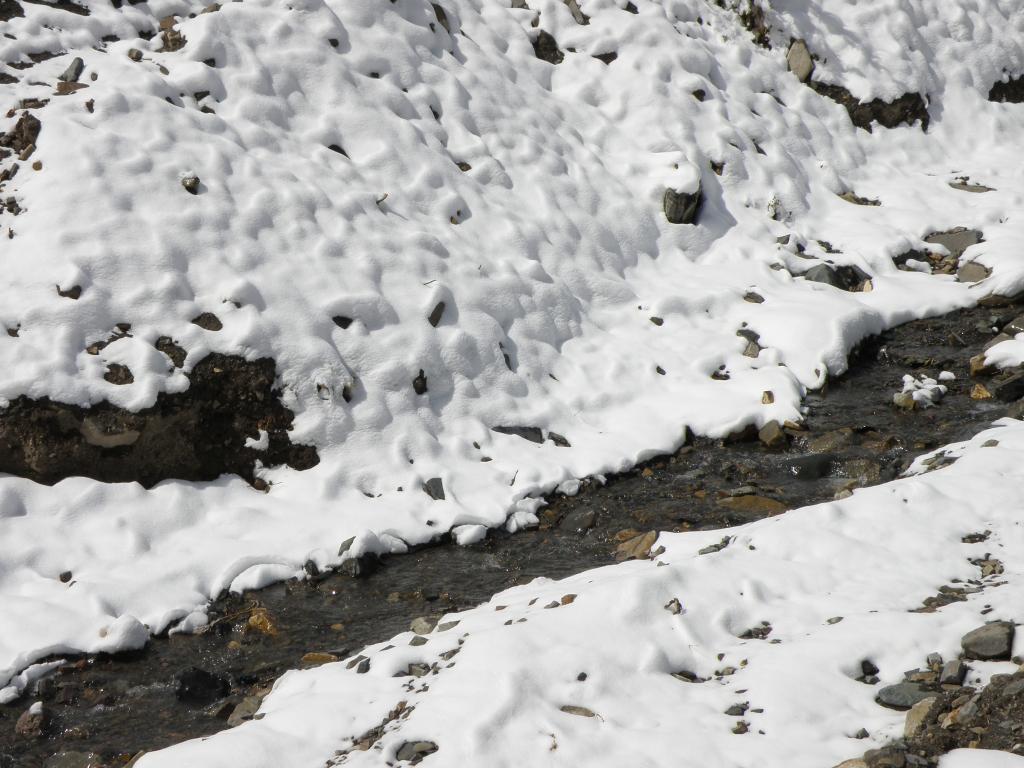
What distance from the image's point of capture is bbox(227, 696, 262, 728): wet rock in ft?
14.7

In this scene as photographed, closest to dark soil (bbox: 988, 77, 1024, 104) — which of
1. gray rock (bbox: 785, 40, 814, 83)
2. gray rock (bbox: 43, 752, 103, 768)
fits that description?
gray rock (bbox: 785, 40, 814, 83)

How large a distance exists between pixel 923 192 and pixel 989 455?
21.8ft

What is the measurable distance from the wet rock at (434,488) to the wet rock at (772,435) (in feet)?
9.34

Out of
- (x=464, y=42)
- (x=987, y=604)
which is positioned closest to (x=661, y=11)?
(x=464, y=42)

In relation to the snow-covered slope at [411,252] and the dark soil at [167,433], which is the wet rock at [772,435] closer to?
the snow-covered slope at [411,252]

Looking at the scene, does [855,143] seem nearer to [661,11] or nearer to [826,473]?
[661,11]

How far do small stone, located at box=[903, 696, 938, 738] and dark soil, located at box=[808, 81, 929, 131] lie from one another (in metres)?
10.5

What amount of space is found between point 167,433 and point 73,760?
2.59m

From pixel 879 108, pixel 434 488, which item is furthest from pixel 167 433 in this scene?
pixel 879 108

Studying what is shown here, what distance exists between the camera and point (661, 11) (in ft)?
38.2

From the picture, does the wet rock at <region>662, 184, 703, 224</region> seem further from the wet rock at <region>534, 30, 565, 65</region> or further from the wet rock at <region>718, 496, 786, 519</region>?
the wet rock at <region>718, 496, 786, 519</region>

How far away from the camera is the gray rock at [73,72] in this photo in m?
7.68

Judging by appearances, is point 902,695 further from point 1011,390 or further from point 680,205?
point 680,205

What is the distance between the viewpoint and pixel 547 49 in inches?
436
